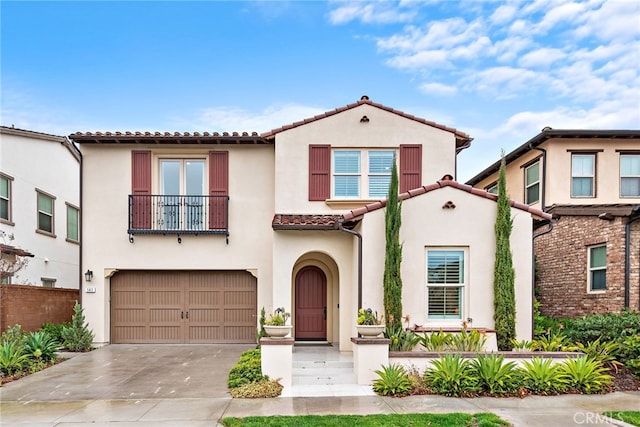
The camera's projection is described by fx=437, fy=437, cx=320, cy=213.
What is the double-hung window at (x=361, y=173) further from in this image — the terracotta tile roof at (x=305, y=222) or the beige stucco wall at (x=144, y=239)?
the beige stucco wall at (x=144, y=239)

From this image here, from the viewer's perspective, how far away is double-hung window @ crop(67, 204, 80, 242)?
63.0 feet

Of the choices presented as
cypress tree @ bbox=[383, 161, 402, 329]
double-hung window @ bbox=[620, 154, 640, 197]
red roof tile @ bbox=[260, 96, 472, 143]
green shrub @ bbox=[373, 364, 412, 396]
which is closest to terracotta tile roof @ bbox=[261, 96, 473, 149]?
red roof tile @ bbox=[260, 96, 472, 143]

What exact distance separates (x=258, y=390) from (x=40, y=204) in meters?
13.5

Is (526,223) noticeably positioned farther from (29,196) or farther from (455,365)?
(29,196)

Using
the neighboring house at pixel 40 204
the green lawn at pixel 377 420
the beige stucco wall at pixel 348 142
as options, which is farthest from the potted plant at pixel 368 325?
the neighboring house at pixel 40 204

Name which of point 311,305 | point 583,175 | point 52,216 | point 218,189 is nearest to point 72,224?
point 52,216

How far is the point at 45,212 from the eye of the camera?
17.4 m

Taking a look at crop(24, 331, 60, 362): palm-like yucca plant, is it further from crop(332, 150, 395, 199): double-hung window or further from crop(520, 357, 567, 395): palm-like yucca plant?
crop(520, 357, 567, 395): palm-like yucca plant

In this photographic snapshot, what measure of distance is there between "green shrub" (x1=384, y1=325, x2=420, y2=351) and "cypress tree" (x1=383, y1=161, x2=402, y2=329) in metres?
0.10

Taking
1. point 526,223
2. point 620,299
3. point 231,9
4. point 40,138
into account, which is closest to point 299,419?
point 526,223

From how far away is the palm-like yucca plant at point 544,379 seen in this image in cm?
856

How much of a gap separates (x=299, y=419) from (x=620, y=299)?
9628 millimetres

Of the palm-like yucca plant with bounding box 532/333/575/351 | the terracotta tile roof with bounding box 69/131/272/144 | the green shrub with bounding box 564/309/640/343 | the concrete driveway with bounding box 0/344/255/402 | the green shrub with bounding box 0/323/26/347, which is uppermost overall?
the terracotta tile roof with bounding box 69/131/272/144

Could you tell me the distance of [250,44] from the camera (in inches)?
590
